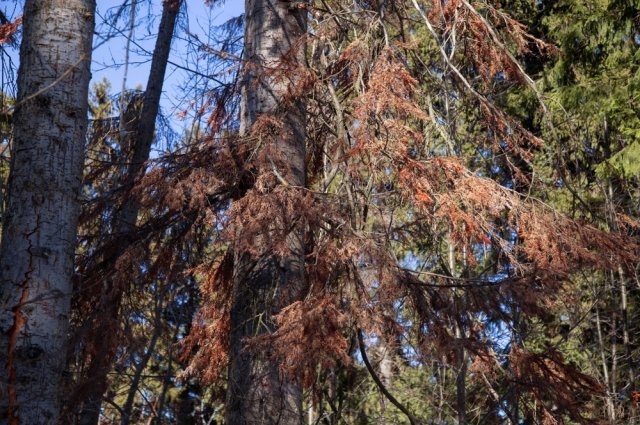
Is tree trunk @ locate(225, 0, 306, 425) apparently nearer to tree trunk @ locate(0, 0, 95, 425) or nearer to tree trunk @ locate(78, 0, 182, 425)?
tree trunk @ locate(78, 0, 182, 425)

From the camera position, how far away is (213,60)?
22.5 ft

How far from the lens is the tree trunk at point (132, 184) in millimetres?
5254

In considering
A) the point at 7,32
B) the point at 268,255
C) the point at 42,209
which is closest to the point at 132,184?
the point at 268,255

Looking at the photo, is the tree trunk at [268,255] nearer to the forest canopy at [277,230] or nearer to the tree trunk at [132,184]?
the forest canopy at [277,230]

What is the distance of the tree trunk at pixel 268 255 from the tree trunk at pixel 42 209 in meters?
1.56

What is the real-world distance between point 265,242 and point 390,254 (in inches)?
33.2

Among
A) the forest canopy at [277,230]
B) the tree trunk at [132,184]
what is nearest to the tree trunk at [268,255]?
the forest canopy at [277,230]

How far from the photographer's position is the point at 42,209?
3.50m

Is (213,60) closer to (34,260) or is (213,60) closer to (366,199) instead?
(366,199)

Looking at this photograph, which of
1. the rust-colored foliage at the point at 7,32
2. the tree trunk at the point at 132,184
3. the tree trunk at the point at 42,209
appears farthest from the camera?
the rust-colored foliage at the point at 7,32

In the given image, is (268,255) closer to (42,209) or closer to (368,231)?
(368,231)

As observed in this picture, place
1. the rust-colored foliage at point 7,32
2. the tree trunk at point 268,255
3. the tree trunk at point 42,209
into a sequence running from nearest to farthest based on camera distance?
the tree trunk at point 42,209
the tree trunk at point 268,255
the rust-colored foliage at point 7,32

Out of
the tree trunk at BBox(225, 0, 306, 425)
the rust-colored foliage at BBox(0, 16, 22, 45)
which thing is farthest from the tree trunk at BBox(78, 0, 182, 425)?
the rust-colored foliage at BBox(0, 16, 22, 45)

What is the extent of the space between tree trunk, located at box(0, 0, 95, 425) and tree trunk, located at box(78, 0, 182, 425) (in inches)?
56.0
